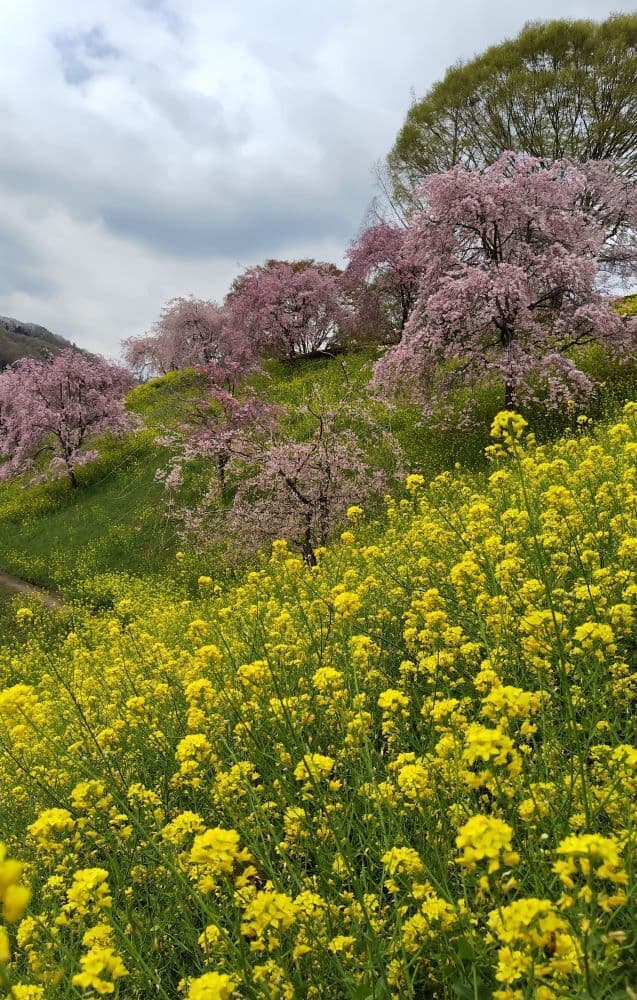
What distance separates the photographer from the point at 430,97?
2861 centimetres

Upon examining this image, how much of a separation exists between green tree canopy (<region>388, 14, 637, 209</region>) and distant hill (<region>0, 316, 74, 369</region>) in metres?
133

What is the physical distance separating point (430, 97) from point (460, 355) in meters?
22.9

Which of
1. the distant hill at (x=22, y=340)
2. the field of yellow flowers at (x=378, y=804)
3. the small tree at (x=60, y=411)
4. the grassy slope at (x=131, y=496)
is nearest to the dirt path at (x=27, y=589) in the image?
the grassy slope at (x=131, y=496)

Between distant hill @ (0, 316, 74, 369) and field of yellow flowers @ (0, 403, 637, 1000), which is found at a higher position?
distant hill @ (0, 316, 74, 369)

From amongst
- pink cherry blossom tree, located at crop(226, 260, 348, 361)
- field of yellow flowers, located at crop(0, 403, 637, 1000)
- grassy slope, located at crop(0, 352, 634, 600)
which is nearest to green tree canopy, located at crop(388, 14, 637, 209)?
pink cherry blossom tree, located at crop(226, 260, 348, 361)

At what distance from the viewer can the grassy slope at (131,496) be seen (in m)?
14.8

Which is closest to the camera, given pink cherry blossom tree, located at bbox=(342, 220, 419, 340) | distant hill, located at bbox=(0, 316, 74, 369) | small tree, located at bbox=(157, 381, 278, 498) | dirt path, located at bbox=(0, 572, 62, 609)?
small tree, located at bbox=(157, 381, 278, 498)

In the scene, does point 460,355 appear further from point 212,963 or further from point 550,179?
point 212,963

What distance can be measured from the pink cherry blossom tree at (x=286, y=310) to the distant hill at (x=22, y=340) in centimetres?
12595

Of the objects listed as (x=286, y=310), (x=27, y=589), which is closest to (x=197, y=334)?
(x=286, y=310)

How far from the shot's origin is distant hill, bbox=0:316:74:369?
148000mm

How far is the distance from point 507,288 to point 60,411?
2055 centimetres

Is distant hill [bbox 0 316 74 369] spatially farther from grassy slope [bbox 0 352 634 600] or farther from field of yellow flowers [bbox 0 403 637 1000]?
field of yellow flowers [bbox 0 403 637 1000]

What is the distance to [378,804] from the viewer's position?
2082 millimetres
